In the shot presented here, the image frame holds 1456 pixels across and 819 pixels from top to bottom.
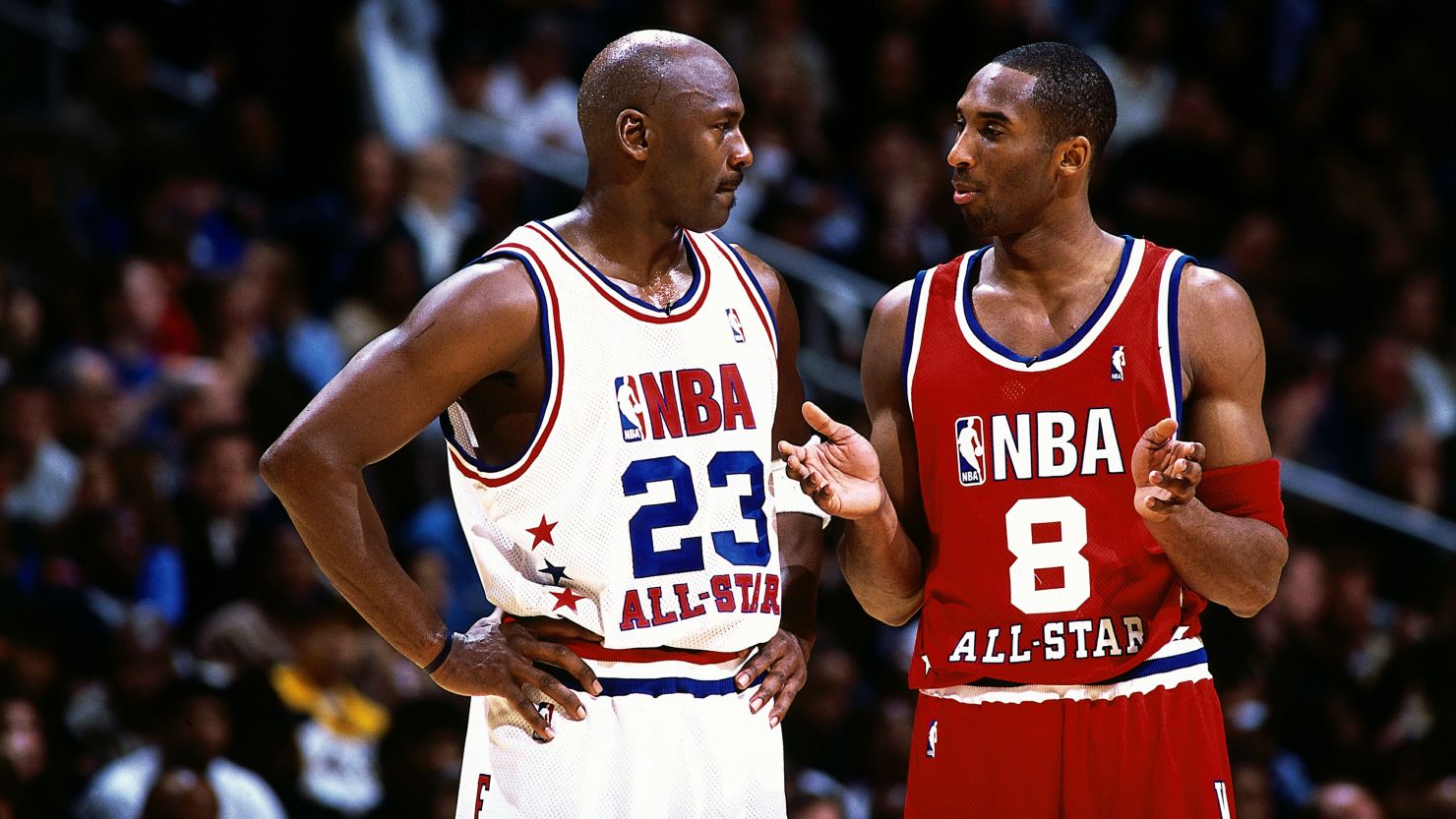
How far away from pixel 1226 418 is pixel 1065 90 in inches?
32.8

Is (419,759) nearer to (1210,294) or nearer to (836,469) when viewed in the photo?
(836,469)

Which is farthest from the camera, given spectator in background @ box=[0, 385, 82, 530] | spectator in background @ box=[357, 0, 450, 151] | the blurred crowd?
spectator in background @ box=[357, 0, 450, 151]

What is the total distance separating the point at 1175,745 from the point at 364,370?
1954mm

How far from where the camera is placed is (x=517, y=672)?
13.7 feet

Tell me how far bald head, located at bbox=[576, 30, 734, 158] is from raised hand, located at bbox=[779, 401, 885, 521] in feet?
2.51

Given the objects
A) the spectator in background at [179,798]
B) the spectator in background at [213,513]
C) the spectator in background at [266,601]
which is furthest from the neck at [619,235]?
the spectator in background at [213,513]

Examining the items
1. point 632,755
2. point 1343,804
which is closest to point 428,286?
point 1343,804

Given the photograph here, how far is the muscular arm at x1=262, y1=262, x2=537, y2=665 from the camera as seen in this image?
4.05 meters

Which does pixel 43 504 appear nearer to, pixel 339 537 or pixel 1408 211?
pixel 339 537

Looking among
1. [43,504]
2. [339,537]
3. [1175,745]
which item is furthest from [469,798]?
[43,504]

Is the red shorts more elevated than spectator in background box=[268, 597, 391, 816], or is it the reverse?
spectator in background box=[268, 597, 391, 816]

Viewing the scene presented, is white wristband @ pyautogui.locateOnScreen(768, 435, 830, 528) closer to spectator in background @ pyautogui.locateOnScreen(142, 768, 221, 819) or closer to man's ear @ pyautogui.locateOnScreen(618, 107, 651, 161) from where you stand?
man's ear @ pyautogui.locateOnScreen(618, 107, 651, 161)

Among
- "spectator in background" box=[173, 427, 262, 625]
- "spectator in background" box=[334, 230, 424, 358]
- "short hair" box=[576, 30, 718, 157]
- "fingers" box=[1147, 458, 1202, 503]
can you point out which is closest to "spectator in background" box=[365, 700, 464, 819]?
"spectator in background" box=[173, 427, 262, 625]

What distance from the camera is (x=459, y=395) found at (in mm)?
4148
